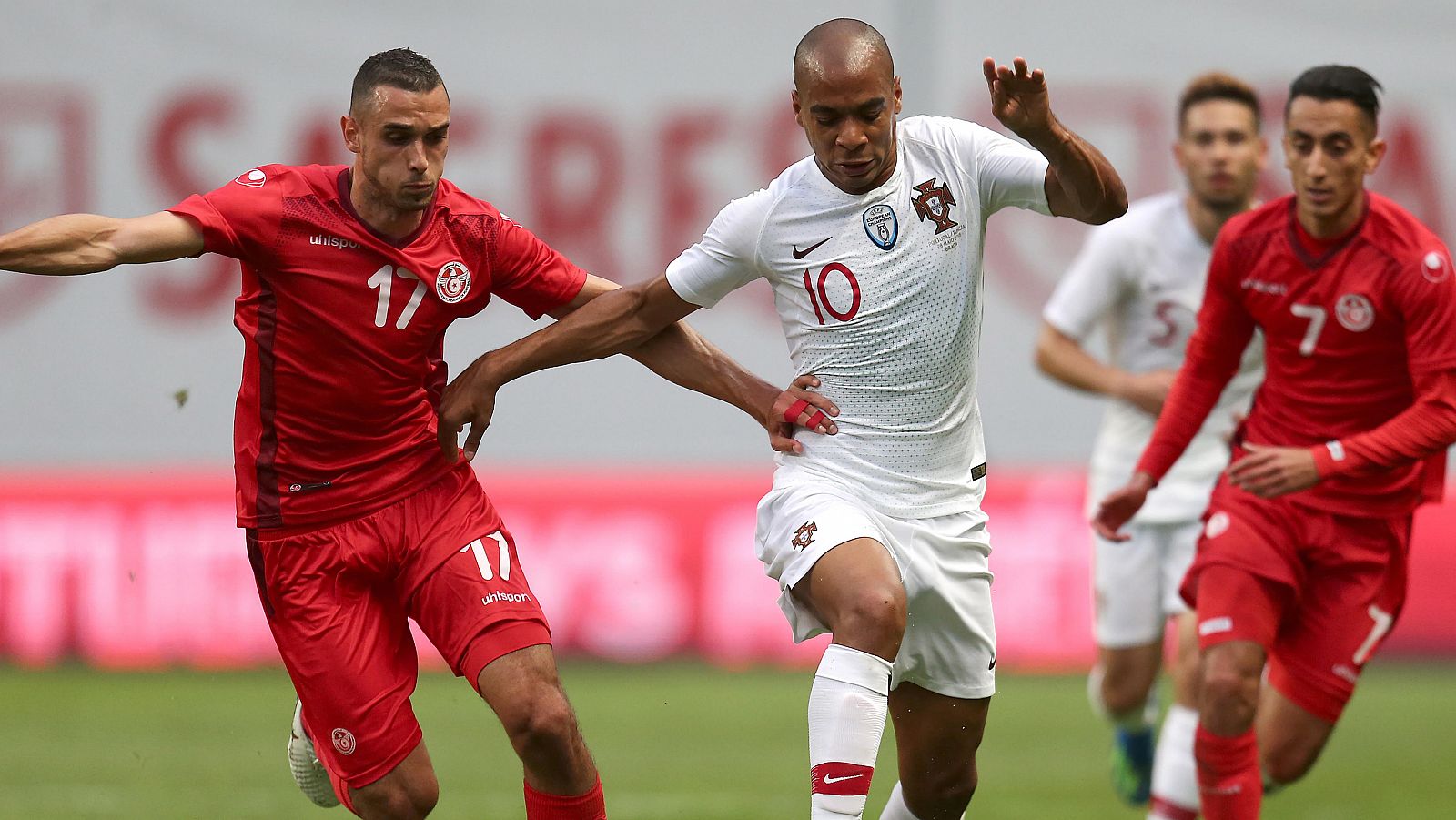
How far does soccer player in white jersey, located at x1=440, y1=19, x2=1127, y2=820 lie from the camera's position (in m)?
5.29

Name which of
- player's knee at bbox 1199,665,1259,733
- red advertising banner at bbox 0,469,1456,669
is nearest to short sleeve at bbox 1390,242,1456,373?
player's knee at bbox 1199,665,1259,733

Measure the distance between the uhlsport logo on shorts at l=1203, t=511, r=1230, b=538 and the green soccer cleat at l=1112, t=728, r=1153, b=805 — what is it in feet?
7.59

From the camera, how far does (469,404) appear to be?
18.7 ft

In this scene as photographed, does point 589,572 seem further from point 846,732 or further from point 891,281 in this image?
point 846,732

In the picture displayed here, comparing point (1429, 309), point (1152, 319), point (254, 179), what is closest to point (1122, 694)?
point (1152, 319)

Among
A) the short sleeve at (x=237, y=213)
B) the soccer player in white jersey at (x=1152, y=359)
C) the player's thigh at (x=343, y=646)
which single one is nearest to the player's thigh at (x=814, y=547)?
the player's thigh at (x=343, y=646)

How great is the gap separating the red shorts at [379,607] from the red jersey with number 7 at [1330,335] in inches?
90.7

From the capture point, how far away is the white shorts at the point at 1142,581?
26.6 ft

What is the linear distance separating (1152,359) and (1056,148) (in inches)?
120

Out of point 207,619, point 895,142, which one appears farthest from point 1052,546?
point 895,142

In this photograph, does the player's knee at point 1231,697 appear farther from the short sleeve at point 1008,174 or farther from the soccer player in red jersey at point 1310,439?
the short sleeve at point 1008,174

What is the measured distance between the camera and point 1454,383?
586 cm

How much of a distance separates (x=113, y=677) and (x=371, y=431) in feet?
24.3

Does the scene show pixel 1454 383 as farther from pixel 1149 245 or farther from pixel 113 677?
pixel 113 677
